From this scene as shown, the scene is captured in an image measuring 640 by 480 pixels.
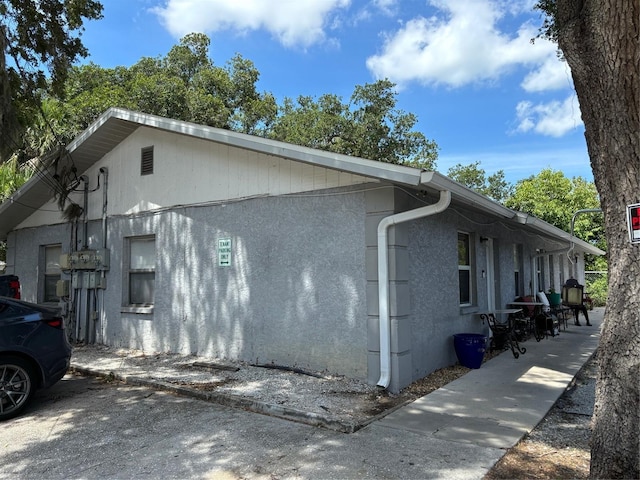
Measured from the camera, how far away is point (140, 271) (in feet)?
30.0

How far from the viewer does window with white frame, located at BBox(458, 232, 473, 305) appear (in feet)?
28.0

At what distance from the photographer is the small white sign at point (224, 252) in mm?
7719

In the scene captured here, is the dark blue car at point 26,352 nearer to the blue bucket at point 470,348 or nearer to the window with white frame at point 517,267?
the blue bucket at point 470,348

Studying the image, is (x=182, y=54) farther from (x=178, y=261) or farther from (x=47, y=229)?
(x=178, y=261)

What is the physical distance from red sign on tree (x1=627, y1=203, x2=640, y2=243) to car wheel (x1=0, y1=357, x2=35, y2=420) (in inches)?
247

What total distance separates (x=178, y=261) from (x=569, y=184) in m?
25.5

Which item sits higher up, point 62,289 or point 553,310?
point 62,289

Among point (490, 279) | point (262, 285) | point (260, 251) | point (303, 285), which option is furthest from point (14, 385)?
point (490, 279)

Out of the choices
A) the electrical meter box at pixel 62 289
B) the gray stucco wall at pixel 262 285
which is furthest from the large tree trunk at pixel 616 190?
the electrical meter box at pixel 62 289

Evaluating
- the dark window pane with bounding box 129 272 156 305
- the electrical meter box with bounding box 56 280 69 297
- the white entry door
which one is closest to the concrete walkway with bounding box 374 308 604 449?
the white entry door

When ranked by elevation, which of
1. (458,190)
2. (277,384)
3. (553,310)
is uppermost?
(458,190)

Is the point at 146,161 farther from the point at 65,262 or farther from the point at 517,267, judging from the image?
the point at 517,267

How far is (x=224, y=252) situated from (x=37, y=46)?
17.8 feet

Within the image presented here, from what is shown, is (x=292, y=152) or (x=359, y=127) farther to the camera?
(x=359, y=127)
